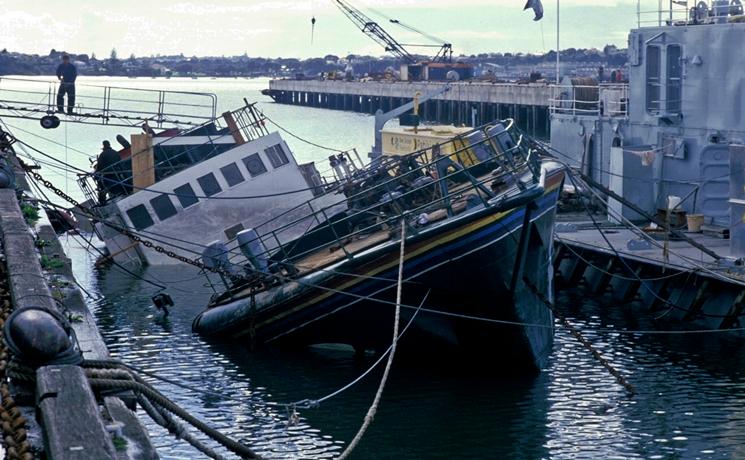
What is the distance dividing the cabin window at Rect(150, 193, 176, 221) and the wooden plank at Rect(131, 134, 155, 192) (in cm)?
235

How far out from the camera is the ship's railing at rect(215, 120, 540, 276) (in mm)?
21344

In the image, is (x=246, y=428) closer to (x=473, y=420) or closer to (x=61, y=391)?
(x=473, y=420)

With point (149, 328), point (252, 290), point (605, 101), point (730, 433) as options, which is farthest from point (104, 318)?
point (605, 101)

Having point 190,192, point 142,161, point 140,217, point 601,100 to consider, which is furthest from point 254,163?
point 601,100

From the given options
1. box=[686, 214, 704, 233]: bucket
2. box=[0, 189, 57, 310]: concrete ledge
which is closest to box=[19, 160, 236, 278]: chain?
→ box=[0, 189, 57, 310]: concrete ledge

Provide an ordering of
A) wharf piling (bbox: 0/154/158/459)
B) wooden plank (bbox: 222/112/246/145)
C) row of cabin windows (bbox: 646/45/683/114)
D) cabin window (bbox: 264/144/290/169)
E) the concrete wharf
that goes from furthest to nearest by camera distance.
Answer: row of cabin windows (bbox: 646/45/683/114), wooden plank (bbox: 222/112/246/145), cabin window (bbox: 264/144/290/169), the concrete wharf, wharf piling (bbox: 0/154/158/459)

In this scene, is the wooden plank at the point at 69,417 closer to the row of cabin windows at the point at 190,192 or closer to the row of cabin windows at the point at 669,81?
the row of cabin windows at the point at 190,192

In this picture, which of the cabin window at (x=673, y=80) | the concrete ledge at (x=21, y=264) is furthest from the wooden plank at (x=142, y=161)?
the concrete ledge at (x=21, y=264)

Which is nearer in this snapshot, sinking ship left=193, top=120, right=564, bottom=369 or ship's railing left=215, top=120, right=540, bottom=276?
sinking ship left=193, top=120, right=564, bottom=369

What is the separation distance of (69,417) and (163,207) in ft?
86.1

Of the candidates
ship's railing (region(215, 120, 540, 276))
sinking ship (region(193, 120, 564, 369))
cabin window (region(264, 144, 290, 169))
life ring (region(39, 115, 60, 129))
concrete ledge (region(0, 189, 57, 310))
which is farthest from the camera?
life ring (region(39, 115, 60, 129))

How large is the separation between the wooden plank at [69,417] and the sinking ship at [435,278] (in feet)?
43.2

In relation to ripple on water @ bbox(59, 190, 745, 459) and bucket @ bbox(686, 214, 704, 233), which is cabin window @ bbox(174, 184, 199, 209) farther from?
bucket @ bbox(686, 214, 704, 233)

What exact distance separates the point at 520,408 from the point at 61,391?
13.5 metres
